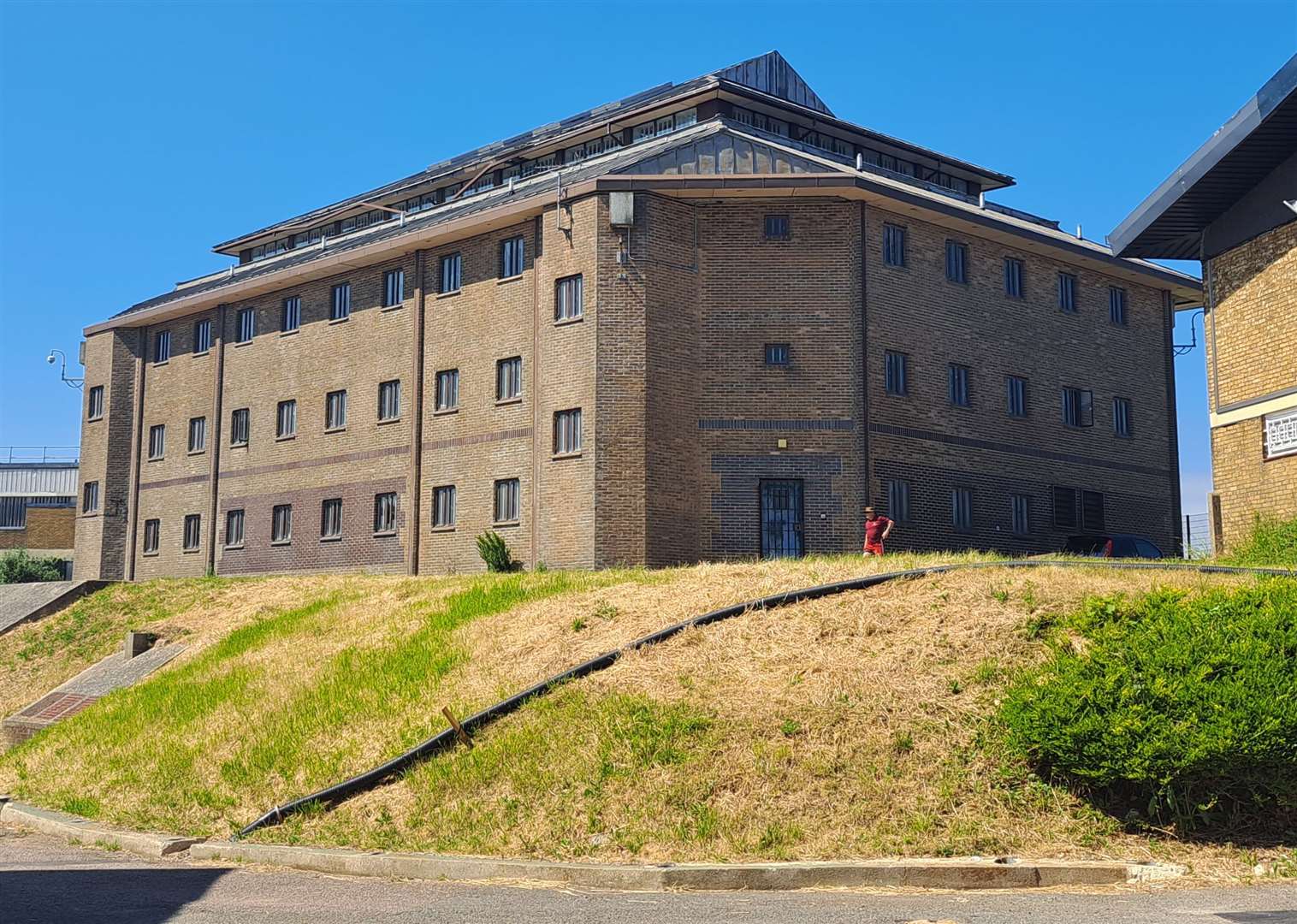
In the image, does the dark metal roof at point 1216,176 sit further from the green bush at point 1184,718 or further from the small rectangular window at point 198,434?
the small rectangular window at point 198,434

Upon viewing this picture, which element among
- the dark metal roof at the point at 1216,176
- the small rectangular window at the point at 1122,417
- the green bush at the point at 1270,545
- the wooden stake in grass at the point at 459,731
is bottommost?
the wooden stake in grass at the point at 459,731

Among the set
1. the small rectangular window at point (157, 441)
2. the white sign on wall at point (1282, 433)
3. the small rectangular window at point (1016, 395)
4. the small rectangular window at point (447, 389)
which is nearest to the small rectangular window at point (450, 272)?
the small rectangular window at point (447, 389)

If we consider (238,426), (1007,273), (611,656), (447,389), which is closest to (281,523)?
(238,426)

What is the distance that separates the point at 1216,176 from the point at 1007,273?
12910 millimetres

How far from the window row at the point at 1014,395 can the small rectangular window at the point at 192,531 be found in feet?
66.9

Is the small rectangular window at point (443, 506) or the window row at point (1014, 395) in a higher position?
the window row at point (1014, 395)

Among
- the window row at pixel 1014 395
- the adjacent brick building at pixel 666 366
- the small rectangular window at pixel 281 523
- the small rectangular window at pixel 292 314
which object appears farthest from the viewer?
the small rectangular window at pixel 292 314

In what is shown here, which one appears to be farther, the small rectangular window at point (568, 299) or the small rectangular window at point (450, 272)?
the small rectangular window at point (450, 272)

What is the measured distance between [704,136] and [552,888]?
83.9ft

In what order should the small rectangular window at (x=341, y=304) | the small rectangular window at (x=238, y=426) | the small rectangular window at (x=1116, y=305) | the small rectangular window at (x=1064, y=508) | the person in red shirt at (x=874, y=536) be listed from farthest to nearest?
1. the small rectangular window at (x=238, y=426)
2. the small rectangular window at (x=1116, y=305)
3. the small rectangular window at (x=341, y=304)
4. the small rectangular window at (x=1064, y=508)
5. the person in red shirt at (x=874, y=536)

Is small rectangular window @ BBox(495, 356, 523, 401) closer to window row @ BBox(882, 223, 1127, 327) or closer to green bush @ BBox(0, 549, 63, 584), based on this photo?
window row @ BBox(882, 223, 1127, 327)

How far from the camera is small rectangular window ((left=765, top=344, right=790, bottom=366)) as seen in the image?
32.7 metres

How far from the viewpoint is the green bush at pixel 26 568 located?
59656 millimetres

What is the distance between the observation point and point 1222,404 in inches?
983
